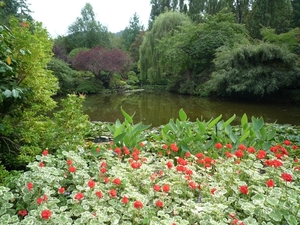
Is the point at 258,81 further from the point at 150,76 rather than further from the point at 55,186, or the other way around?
the point at 55,186

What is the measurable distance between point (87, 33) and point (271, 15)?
1875cm

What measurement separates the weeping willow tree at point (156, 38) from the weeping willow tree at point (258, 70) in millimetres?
6812

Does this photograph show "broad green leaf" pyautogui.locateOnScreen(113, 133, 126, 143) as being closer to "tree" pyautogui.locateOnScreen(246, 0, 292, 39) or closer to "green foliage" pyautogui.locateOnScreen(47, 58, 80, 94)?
"green foliage" pyautogui.locateOnScreen(47, 58, 80, 94)

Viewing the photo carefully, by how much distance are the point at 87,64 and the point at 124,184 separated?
59.0ft

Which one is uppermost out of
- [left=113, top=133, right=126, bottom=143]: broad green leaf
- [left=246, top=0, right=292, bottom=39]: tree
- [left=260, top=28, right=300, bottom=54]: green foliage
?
[left=246, top=0, right=292, bottom=39]: tree

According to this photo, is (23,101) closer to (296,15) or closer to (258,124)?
(258,124)

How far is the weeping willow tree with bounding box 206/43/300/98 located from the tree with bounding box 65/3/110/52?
18.7m

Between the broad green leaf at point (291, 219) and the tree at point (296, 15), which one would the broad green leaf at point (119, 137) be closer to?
the broad green leaf at point (291, 219)

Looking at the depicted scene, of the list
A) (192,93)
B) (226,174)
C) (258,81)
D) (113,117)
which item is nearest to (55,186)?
(226,174)

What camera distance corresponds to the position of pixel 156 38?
18.0m

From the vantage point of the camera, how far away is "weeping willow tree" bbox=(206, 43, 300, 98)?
10.9 meters

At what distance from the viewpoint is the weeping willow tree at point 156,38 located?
58.4 feet

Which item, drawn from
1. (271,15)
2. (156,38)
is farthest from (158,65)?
(271,15)

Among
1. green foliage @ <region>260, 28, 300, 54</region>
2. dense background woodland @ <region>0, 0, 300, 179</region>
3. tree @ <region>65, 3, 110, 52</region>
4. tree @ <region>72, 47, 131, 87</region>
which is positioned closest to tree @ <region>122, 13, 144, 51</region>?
tree @ <region>65, 3, 110, 52</region>
